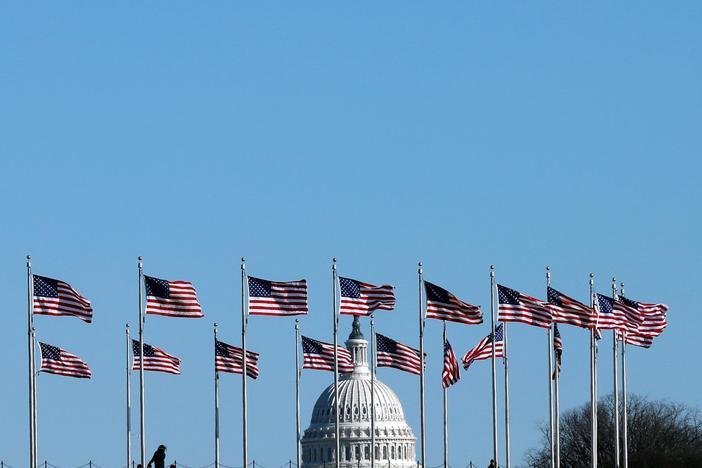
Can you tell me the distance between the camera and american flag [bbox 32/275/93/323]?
277ft

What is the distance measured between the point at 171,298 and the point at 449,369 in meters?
13.9

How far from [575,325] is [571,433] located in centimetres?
7404

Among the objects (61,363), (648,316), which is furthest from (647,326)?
(61,363)

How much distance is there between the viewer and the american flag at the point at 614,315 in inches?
3839

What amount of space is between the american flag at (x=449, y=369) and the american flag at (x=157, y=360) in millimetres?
10414

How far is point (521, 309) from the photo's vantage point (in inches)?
3649

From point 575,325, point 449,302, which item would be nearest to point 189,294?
point 449,302

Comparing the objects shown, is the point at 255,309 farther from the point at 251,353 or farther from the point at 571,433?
the point at 571,433

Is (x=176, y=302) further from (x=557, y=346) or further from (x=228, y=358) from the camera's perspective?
(x=557, y=346)

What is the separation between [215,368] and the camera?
323 ft

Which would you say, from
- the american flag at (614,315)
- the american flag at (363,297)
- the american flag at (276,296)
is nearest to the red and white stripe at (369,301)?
the american flag at (363,297)

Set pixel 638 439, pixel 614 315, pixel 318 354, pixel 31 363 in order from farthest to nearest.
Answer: pixel 638 439 → pixel 318 354 → pixel 614 315 → pixel 31 363

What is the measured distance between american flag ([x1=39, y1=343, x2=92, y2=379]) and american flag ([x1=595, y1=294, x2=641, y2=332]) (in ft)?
68.9

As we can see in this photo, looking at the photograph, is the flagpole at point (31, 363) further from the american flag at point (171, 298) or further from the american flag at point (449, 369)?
the american flag at point (449, 369)
